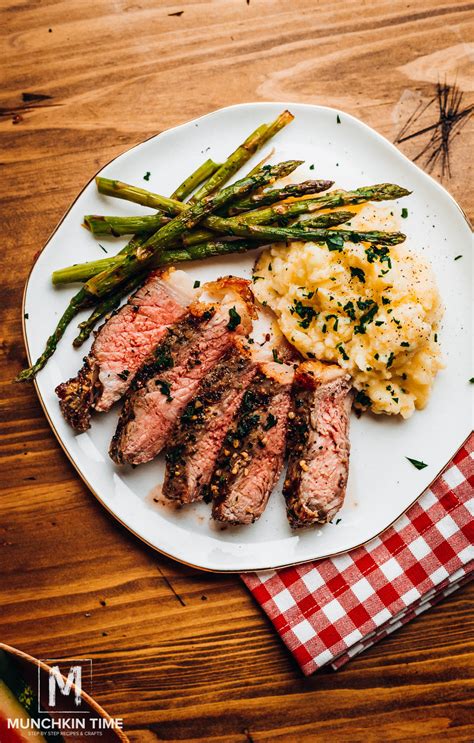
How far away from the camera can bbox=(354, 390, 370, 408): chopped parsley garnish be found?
4930mm

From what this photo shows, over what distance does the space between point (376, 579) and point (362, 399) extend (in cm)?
142

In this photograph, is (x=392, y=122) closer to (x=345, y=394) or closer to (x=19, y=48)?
(x=345, y=394)

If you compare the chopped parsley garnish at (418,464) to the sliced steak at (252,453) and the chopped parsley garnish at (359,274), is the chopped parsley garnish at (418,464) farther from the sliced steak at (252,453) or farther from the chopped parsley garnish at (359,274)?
the chopped parsley garnish at (359,274)

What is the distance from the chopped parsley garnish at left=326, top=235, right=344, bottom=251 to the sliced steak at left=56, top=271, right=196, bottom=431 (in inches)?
45.0

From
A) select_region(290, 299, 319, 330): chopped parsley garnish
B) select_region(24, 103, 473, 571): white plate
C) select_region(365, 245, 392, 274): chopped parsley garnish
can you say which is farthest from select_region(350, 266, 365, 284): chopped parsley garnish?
select_region(24, 103, 473, 571): white plate

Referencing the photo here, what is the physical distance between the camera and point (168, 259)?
5086 mm

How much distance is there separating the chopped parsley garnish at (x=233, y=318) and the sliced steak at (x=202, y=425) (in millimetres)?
165

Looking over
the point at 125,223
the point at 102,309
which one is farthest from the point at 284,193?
the point at 102,309

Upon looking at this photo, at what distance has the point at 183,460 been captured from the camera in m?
4.81

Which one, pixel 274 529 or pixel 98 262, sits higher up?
pixel 98 262

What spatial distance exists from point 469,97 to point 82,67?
3271 mm

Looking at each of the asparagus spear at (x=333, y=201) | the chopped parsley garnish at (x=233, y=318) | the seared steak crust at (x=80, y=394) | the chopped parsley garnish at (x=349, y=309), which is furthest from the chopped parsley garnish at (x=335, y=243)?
the seared steak crust at (x=80, y=394)

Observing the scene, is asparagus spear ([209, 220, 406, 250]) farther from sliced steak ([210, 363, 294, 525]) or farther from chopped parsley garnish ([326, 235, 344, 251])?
sliced steak ([210, 363, 294, 525])

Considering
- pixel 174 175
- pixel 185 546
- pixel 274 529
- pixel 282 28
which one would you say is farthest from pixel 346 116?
pixel 185 546
